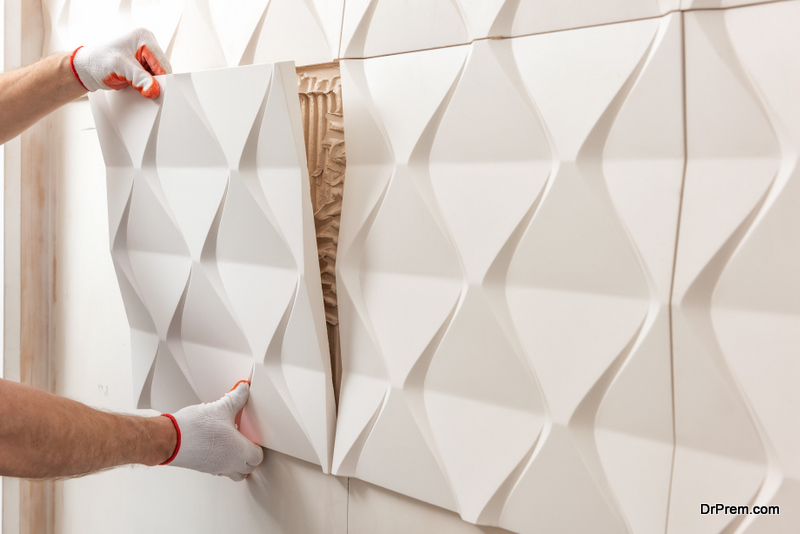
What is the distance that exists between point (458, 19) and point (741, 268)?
1.69 feet

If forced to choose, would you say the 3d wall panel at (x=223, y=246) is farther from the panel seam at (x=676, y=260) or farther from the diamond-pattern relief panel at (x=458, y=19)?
the panel seam at (x=676, y=260)

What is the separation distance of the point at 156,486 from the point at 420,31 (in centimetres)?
132

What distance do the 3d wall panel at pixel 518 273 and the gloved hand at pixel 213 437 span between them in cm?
27

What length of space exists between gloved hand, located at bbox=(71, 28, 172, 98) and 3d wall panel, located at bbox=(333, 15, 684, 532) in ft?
1.43

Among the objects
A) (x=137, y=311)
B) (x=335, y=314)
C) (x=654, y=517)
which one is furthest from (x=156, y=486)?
(x=654, y=517)

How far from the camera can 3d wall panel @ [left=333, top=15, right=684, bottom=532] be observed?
73 cm

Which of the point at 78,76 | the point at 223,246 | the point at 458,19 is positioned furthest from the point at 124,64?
the point at 458,19

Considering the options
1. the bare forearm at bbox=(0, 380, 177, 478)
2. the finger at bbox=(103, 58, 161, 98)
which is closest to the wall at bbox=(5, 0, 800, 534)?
the finger at bbox=(103, 58, 161, 98)

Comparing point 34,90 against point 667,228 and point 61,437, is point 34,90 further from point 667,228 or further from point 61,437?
point 667,228

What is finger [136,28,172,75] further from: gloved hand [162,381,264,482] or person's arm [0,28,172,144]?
gloved hand [162,381,264,482]

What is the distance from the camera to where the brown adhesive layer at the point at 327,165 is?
1.03 m

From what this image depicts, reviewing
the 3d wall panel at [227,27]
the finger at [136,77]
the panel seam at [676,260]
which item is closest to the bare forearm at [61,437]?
the finger at [136,77]

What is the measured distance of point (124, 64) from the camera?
1.10 m

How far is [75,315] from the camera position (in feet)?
5.49
